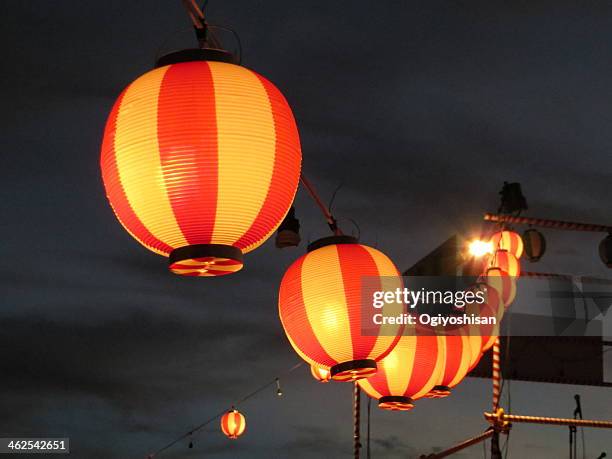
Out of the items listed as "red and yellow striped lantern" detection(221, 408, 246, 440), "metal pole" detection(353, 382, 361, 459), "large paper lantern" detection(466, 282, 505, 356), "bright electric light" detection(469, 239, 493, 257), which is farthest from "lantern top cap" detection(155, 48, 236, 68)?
"red and yellow striped lantern" detection(221, 408, 246, 440)

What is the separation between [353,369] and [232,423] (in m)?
10.4

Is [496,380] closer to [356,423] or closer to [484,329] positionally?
[484,329]

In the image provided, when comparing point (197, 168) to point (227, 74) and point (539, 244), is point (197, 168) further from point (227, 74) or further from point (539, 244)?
point (539, 244)

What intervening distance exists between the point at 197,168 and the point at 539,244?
715cm

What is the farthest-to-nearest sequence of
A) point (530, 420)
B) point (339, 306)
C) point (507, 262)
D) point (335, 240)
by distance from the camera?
point (507, 262), point (530, 420), point (335, 240), point (339, 306)

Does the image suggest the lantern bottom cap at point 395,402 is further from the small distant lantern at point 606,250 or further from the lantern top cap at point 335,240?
the small distant lantern at point 606,250

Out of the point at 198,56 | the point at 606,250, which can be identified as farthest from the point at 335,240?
the point at 606,250

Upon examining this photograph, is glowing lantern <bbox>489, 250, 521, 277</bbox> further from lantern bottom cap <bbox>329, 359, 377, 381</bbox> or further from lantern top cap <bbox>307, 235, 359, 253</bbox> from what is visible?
lantern bottom cap <bbox>329, 359, 377, 381</bbox>

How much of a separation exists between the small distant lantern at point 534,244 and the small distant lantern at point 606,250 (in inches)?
28.0

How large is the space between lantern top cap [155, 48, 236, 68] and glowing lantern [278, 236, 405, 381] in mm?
1776

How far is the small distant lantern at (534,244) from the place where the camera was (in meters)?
9.88

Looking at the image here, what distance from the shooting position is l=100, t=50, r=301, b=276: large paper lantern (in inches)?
134

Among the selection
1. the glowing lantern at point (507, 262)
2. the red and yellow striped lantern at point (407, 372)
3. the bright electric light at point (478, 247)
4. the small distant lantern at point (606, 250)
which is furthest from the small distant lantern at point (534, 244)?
the red and yellow striped lantern at point (407, 372)

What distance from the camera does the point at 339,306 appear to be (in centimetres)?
505
